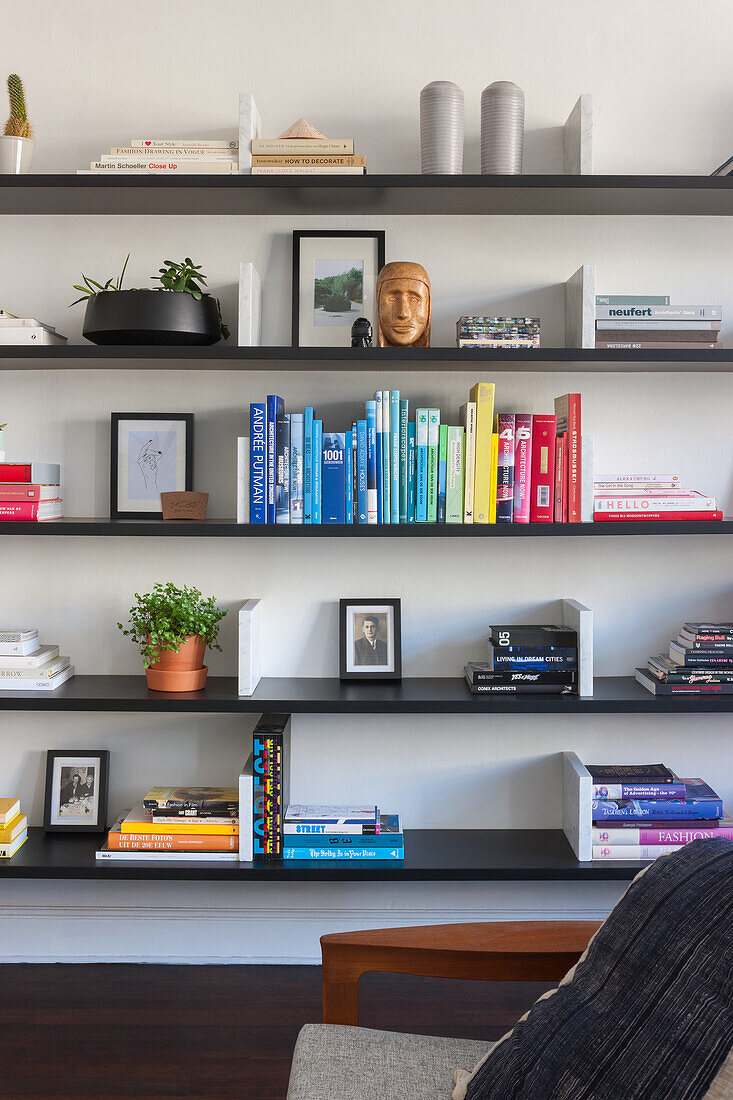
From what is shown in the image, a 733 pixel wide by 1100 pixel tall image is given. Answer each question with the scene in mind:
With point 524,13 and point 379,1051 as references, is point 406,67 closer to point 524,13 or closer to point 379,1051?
point 524,13

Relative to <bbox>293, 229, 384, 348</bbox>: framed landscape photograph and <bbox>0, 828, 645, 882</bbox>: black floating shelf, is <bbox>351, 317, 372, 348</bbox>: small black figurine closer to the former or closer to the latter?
<bbox>293, 229, 384, 348</bbox>: framed landscape photograph

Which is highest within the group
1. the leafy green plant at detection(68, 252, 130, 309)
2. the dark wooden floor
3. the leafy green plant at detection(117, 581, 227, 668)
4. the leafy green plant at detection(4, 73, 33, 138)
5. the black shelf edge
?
the leafy green plant at detection(4, 73, 33, 138)

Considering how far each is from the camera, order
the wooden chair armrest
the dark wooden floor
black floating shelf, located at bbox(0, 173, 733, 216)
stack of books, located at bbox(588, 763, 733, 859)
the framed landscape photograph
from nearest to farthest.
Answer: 1. the wooden chair armrest
2. the dark wooden floor
3. black floating shelf, located at bbox(0, 173, 733, 216)
4. stack of books, located at bbox(588, 763, 733, 859)
5. the framed landscape photograph

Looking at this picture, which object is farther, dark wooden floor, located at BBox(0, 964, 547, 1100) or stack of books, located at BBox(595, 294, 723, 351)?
stack of books, located at BBox(595, 294, 723, 351)

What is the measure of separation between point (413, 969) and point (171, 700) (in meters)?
0.92

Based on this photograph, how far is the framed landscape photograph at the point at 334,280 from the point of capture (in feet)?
7.13

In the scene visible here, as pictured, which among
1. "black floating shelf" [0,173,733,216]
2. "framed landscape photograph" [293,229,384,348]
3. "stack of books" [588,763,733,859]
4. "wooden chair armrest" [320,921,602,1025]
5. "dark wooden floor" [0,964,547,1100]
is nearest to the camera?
"wooden chair armrest" [320,921,602,1025]

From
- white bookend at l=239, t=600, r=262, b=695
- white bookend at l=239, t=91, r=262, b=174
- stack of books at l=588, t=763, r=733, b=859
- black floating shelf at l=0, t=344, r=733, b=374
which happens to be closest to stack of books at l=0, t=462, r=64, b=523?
black floating shelf at l=0, t=344, r=733, b=374

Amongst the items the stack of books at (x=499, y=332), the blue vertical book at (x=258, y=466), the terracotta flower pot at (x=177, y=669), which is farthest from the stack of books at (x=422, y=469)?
the terracotta flower pot at (x=177, y=669)

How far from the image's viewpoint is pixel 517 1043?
109 centimetres

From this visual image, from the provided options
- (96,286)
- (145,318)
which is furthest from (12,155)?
(145,318)

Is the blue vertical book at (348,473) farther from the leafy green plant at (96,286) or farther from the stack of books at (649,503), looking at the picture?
the leafy green plant at (96,286)

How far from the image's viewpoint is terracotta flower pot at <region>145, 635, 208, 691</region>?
208cm

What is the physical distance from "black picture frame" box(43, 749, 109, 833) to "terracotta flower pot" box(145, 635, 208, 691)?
12.0 inches
